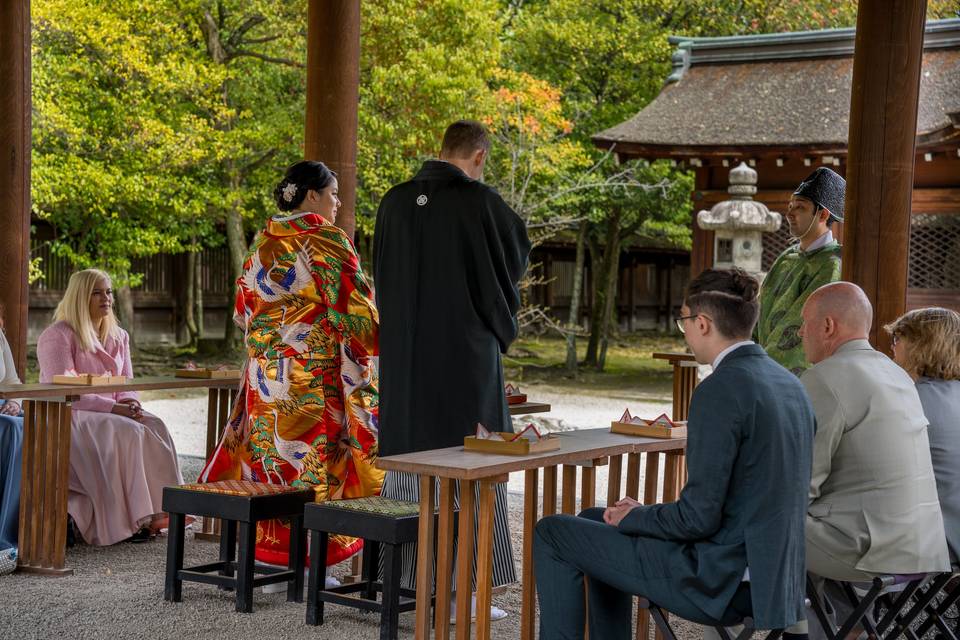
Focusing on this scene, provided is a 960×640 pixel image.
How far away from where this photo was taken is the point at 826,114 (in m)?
11.4

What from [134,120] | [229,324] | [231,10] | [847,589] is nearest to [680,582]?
[847,589]

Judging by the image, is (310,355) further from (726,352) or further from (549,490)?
(726,352)

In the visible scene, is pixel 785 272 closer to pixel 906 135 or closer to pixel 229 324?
pixel 906 135

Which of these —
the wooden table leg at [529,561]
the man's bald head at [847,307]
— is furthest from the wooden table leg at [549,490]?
the man's bald head at [847,307]

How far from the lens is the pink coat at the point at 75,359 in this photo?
514cm

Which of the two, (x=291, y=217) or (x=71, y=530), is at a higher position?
(x=291, y=217)

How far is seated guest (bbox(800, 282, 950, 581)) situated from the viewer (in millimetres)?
2938

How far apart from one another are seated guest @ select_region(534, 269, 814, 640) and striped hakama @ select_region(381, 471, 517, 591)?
104cm

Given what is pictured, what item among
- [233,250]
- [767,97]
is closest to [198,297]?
[233,250]

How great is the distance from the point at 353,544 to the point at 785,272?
2099 millimetres

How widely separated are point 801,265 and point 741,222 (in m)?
5.94

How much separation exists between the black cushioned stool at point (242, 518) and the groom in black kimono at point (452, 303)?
1.48 feet

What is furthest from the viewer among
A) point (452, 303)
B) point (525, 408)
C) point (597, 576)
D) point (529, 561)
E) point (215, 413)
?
point (215, 413)

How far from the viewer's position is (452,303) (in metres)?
3.85
